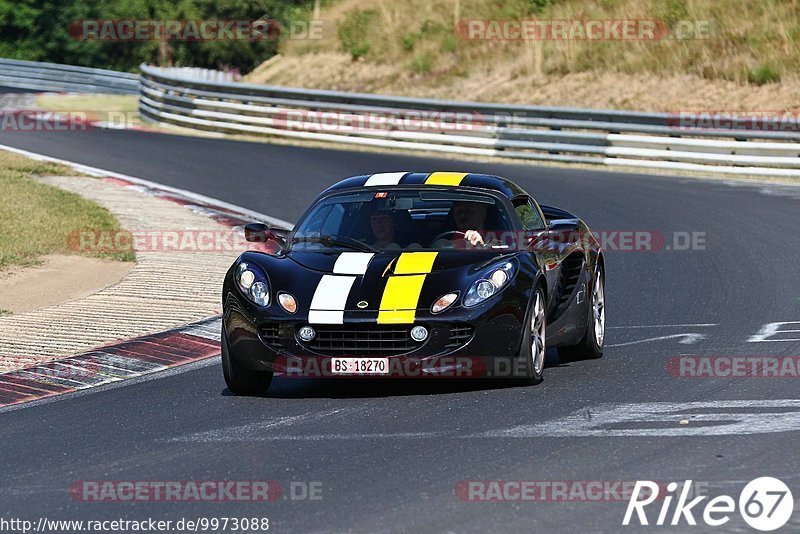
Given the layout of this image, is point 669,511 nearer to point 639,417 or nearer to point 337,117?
point 639,417

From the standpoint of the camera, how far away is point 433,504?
6.16m

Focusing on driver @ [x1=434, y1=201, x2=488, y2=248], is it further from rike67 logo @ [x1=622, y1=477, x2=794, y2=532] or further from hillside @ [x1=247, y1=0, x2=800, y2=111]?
hillside @ [x1=247, y1=0, x2=800, y2=111]

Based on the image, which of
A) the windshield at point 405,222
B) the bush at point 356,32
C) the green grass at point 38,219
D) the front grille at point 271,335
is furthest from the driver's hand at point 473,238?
the bush at point 356,32

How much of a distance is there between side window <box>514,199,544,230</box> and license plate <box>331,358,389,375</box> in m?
1.92

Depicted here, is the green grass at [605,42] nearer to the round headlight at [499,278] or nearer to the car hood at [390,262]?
the car hood at [390,262]

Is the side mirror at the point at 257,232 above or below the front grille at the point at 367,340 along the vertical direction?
above

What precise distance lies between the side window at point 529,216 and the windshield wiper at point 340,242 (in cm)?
116

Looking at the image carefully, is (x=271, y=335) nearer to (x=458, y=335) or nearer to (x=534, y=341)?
(x=458, y=335)

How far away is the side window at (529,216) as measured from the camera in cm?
1017

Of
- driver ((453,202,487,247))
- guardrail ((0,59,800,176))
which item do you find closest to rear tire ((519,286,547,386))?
driver ((453,202,487,247))

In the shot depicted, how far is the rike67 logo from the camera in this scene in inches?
228

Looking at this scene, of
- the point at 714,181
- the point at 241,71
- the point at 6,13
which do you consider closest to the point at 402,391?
the point at 714,181

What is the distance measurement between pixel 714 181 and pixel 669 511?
1757 cm

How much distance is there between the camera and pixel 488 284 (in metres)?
8.81
